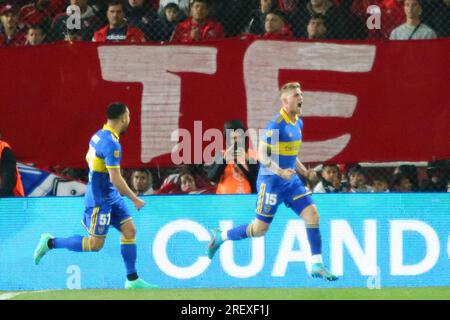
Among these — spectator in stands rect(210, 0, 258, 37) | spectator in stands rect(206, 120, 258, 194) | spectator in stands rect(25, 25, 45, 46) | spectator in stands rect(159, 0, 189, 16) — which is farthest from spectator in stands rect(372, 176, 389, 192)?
spectator in stands rect(25, 25, 45, 46)

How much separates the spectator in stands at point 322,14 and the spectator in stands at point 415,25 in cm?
61

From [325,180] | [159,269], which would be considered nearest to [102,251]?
[159,269]

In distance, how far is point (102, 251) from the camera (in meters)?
12.0

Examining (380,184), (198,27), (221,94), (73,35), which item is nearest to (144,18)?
(198,27)

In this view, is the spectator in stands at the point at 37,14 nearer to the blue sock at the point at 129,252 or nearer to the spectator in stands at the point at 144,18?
the spectator in stands at the point at 144,18

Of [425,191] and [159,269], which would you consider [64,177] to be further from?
[425,191]

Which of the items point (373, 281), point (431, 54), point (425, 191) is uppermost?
point (431, 54)

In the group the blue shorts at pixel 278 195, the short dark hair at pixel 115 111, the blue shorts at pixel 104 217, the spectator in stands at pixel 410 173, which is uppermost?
the short dark hair at pixel 115 111

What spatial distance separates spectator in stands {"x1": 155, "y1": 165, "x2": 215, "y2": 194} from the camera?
12516 mm

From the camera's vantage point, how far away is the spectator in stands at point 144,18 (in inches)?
510

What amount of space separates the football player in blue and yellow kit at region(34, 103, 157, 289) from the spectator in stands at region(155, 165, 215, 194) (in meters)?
1.11

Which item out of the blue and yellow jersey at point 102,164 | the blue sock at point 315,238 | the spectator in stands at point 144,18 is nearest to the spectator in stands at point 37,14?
the spectator in stands at point 144,18

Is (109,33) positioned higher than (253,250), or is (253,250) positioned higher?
(109,33)

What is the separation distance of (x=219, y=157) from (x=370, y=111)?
152 cm
